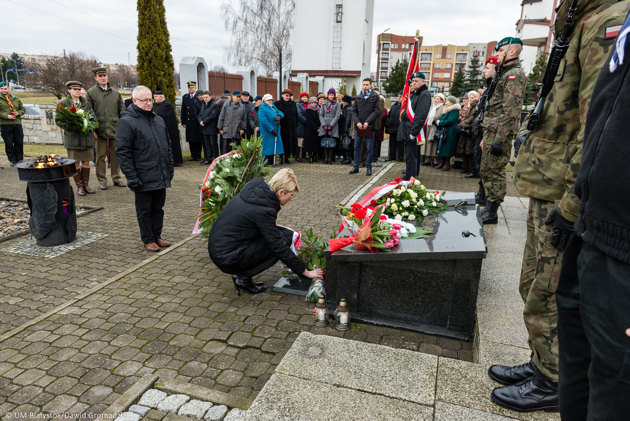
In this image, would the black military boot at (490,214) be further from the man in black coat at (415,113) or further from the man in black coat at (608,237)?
the man in black coat at (608,237)

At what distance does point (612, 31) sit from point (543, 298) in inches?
50.0

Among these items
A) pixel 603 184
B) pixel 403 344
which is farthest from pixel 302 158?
pixel 603 184

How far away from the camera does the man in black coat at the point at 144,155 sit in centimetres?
488

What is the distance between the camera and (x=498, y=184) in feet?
18.6

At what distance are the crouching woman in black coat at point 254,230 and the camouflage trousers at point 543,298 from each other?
2068mm

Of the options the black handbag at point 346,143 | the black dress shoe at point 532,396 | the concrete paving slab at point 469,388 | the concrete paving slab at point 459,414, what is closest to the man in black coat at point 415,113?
the black handbag at point 346,143

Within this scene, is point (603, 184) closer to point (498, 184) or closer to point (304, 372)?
point (304, 372)

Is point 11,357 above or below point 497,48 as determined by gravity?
below

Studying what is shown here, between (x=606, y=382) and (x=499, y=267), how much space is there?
3404mm

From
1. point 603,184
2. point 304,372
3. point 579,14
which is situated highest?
point 579,14

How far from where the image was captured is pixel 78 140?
7746 mm

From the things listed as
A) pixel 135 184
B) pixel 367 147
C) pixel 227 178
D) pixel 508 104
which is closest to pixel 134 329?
pixel 227 178

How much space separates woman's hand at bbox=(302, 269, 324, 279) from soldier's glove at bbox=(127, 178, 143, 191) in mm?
2429

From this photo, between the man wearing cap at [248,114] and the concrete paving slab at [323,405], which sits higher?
the man wearing cap at [248,114]
